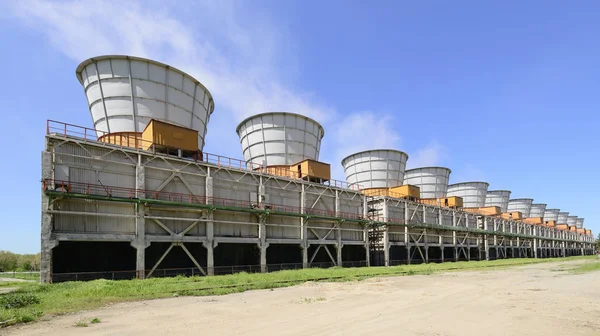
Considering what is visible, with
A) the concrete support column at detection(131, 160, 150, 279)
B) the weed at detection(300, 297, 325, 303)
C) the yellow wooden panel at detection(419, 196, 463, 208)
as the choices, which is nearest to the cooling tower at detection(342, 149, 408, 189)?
the yellow wooden panel at detection(419, 196, 463, 208)

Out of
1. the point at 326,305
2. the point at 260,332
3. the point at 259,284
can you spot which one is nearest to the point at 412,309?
the point at 326,305

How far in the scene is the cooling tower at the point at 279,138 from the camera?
40000mm

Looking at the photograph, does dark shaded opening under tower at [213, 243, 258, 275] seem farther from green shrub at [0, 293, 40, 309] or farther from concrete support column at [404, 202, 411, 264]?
concrete support column at [404, 202, 411, 264]

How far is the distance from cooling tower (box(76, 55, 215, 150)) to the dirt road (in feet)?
60.5

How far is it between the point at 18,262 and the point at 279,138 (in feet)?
195

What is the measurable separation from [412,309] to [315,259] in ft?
87.7

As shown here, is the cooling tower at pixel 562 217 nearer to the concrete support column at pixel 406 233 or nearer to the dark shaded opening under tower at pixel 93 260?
the concrete support column at pixel 406 233

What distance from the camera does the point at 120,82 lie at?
28.6 metres

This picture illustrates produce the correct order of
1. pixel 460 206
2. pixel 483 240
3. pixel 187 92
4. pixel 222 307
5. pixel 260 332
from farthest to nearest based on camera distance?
1. pixel 483 240
2. pixel 460 206
3. pixel 187 92
4. pixel 222 307
5. pixel 260 332

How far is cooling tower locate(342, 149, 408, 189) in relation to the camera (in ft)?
175

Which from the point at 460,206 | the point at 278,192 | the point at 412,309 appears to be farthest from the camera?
the point at 460,206

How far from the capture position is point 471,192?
75.9 meters

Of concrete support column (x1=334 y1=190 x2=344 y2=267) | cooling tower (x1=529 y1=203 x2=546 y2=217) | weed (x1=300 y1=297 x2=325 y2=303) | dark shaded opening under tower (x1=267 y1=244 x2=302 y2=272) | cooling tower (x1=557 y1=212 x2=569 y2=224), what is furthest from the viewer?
cooling tower (x1=557 y1=212 x2=569 y2=224)

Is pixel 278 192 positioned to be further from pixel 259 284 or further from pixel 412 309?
pixel 412 309
